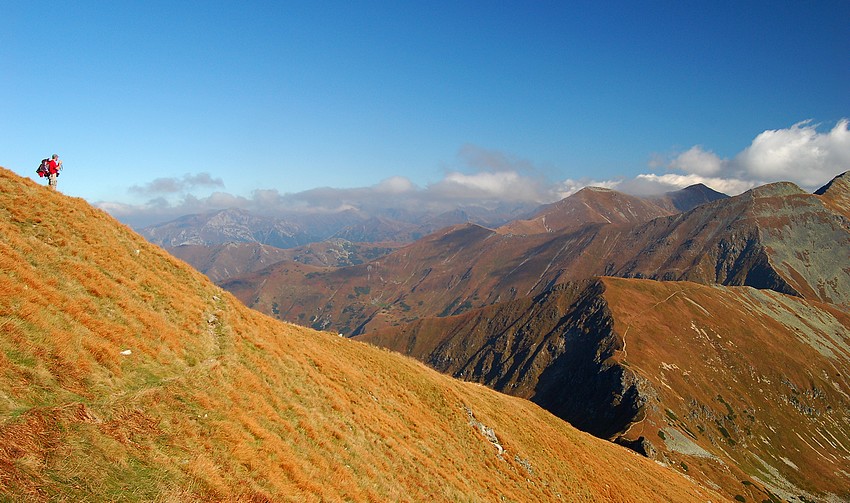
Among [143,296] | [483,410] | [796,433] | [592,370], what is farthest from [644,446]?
[143,296]

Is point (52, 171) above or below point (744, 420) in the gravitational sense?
above

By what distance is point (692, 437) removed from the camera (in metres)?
142

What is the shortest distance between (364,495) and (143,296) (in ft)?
55.8

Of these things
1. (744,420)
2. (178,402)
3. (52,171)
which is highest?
(52,171)

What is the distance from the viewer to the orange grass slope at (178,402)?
1120 cm

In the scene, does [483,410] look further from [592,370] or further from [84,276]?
[592,370]

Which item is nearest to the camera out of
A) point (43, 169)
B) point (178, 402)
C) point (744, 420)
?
point (178, 402)

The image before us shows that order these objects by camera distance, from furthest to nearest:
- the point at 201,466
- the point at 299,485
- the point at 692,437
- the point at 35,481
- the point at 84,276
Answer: the point at 692,437 → the point at 84,276 → the point at 299,485 → the point at 201,466 → the point at 35,481

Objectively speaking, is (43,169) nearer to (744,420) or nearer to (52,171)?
(52,171)

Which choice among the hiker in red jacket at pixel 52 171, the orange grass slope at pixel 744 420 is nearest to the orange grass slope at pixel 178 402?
the hiker in red jacket at pixel 52 171

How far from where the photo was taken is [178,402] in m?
15.8

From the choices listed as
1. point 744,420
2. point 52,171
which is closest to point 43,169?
point 52,171

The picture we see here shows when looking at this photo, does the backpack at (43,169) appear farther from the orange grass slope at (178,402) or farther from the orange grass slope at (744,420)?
the orange grass slope at (744,420)

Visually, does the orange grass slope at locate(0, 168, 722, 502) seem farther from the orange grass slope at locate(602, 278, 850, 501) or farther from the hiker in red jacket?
the orange grass slope at locate(602, 278, 850, 501)
